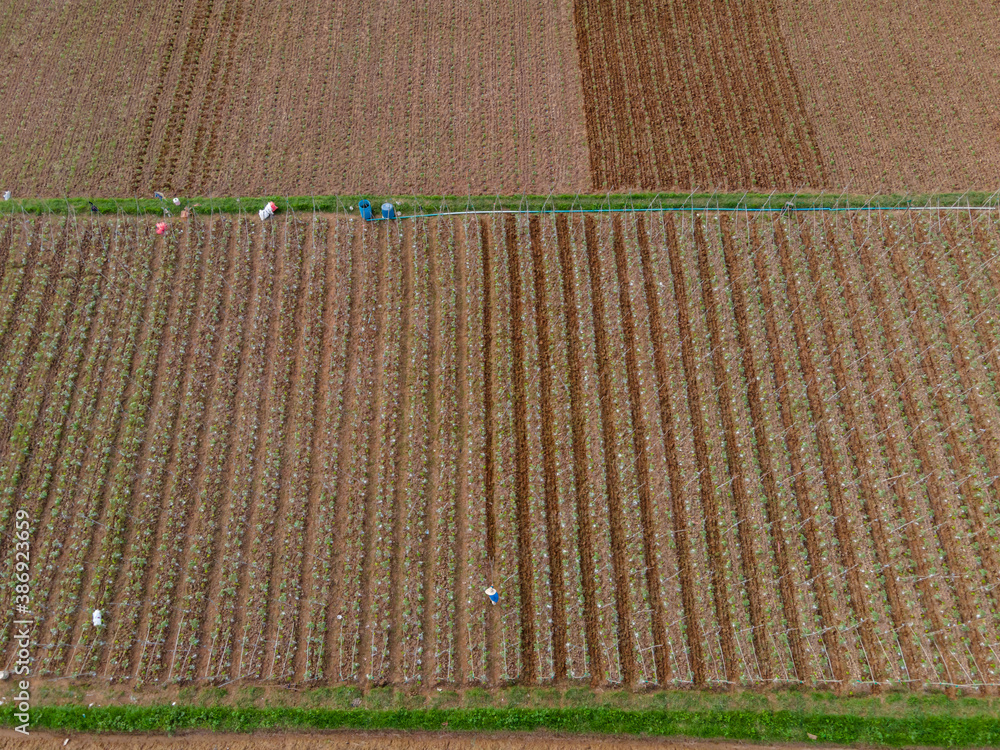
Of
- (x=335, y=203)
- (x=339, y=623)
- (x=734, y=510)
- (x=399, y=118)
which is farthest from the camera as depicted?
(x=399, y=118)

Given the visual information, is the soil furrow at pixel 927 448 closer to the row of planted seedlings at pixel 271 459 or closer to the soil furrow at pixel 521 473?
the soil furrow at pixel 521 473

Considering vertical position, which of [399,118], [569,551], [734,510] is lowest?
[569,551]

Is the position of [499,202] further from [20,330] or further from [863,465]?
[20,330]

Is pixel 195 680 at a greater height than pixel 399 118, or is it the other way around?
pixel 399 118

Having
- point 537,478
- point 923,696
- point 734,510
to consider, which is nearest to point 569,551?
point 537,478

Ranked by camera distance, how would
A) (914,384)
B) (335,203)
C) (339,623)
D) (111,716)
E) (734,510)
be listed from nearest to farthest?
(111,716), (339,623), (734,510), (914,384), (335,203)

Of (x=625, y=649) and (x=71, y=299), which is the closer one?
(x=625, y=649)

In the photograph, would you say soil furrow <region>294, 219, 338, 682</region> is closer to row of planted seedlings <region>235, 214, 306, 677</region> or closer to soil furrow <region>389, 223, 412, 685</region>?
row of planted seedlings <region>235, 214, 306, 677</region>

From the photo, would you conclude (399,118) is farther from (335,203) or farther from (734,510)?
(734,510)
